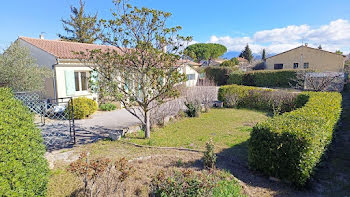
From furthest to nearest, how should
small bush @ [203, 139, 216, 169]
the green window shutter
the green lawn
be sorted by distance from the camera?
the green window shutter, the green lawn, small bush @ [203, 139, 216, 169]

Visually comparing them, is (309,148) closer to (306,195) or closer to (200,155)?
(306,195)

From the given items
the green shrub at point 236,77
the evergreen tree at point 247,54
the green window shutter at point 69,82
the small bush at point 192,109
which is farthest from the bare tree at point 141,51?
the evergreen tree at point 247,54

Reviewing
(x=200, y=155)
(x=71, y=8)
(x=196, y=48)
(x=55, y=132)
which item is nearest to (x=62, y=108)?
(x=55, y=132)

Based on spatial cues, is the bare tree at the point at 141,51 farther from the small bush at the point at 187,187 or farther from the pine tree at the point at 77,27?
the pine tree at the point at 77,27

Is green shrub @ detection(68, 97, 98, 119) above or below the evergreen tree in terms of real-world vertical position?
below

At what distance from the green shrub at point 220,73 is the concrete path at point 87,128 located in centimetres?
2012

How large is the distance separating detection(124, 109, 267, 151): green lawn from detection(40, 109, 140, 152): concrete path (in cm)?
130

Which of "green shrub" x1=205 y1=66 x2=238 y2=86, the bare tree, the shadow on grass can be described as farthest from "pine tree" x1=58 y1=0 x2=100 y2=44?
the shadow on grass

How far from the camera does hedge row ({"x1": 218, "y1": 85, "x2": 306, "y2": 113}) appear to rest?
12.1 meters

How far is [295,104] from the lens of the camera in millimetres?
11594

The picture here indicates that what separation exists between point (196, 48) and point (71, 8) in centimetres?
3075

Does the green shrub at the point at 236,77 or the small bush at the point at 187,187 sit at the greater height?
the green shrub at the point at 236,77

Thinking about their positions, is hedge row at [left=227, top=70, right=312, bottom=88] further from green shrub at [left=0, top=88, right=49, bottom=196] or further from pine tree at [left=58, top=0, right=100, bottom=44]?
green shrub at [left=0, top=88, right=49, bottom=196]

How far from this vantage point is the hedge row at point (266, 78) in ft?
76.9
